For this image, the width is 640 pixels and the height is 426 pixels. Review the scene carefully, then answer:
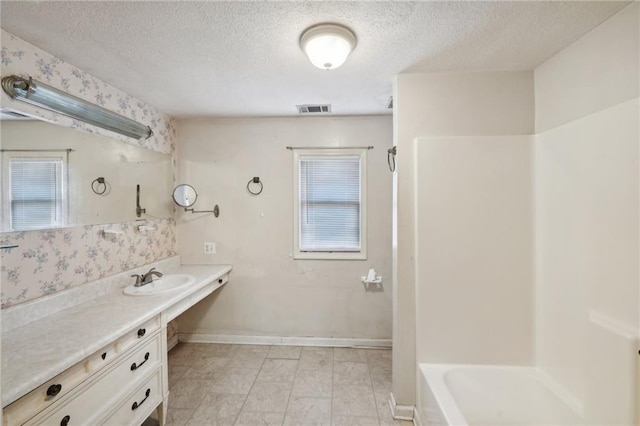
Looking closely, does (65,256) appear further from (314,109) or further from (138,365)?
(314,109)

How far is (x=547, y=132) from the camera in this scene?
5.42 ft

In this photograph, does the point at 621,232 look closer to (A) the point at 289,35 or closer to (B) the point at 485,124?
(B) the point at 485,124

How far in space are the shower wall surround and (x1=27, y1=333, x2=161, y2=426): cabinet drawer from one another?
652mm

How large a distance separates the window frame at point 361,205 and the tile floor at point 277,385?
930 mm

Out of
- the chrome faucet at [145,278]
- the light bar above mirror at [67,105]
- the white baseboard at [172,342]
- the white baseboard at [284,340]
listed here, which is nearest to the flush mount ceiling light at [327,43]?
the light bar above mirror at [67,105]

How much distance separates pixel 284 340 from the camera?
110 inches

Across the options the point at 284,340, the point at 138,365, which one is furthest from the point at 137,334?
the point at 284,340

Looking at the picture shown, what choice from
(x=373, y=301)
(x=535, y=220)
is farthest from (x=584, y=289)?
(x=373, y=301)

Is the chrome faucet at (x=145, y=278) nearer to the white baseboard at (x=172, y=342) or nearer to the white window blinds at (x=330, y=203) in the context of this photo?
the white baseboard at (x=172, y=342)

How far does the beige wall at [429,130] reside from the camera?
1.80 meters

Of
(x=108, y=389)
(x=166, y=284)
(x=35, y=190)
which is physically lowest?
→ (x=108, y=389)

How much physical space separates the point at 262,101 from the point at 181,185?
46.0 inches

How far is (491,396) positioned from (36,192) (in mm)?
2978

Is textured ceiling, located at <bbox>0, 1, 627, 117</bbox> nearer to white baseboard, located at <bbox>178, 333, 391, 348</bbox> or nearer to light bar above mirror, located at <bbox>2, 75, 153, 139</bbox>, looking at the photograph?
light bar above mirror, located at <bbox>2, 75, 153, 139</bbox>
